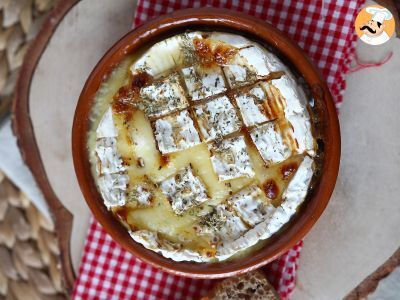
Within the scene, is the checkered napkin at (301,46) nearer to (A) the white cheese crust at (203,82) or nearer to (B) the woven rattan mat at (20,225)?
(B) the woven rattan mat at (20,225)

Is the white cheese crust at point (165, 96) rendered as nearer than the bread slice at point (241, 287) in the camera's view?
Yes

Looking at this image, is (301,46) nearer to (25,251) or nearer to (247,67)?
(247,67)

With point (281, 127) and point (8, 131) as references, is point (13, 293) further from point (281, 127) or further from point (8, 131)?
point (281, 127)

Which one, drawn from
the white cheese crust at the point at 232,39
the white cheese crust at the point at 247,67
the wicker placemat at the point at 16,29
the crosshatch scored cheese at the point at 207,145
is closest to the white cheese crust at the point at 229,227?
the crosshatch scored cheese at the point at 207,145

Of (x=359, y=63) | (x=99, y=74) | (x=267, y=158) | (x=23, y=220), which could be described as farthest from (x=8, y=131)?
(x=359, y=63)

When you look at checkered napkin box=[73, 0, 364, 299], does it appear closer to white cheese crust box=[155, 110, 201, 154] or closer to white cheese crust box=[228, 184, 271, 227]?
white cheese crust box=[228, 184, 271, 227]

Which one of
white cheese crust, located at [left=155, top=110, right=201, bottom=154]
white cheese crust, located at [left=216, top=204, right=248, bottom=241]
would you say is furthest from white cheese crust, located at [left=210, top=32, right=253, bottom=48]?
white cheese crust, located at [left=216, top=204, right=248, bottom=241]
